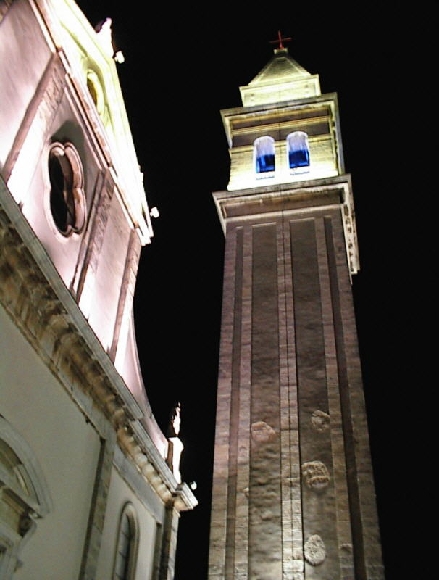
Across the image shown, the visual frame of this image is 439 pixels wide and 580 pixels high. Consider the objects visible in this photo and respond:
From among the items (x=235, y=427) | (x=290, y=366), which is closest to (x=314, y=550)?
(x=235, y=427)

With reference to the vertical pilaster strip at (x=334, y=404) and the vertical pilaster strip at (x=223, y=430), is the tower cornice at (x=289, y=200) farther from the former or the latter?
the vertical pilaster strip at (x=223, y=430)

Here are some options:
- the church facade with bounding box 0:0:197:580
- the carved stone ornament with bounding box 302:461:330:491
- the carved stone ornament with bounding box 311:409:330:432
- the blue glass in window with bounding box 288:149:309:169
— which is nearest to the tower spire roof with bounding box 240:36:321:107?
the blue glass in window with bounding box 288:149:309:169

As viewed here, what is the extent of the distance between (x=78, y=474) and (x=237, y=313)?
835 centimetres

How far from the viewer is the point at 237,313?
19203 millimetres

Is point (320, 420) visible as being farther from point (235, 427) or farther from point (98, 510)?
point (98, 510)

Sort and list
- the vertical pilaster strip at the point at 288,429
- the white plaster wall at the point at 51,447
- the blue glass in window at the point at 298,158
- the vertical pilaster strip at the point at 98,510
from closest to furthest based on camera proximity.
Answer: the white plaster wall at the point at 51,447 < the vertical pilaster strip at the point at 98,510 < the vertical pilaster strip at the point at 288,429 < the blue glass in window at the point at 298,158

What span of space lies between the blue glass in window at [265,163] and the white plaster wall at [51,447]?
514 inches

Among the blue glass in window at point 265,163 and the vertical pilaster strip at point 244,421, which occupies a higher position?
the blue glass in window at point 265,163

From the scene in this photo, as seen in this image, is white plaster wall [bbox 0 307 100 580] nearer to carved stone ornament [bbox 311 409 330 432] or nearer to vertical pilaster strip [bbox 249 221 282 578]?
vertical pilaster strip [bbox 249 221 282 578]

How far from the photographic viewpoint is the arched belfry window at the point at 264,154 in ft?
75.9

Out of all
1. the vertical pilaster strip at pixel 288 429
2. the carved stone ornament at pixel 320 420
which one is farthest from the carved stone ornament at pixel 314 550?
the carved stone ornament at pixel 320 420

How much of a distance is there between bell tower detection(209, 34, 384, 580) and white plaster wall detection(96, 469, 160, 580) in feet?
5.00

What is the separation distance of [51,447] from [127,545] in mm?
4628

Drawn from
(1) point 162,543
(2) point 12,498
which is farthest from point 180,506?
(2) point 12,498
